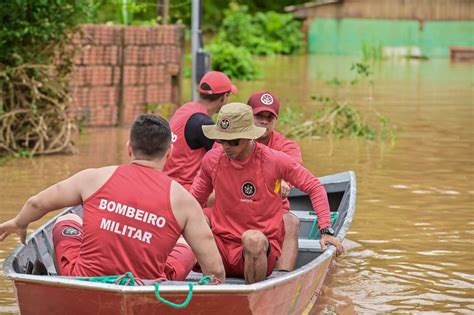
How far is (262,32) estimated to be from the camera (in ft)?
165

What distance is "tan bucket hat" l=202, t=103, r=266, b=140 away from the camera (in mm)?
7332

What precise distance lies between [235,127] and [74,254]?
1.32 meters

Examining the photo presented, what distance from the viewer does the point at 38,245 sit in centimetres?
781

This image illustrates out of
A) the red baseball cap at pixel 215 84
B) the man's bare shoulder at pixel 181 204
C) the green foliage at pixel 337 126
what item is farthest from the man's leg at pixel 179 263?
the green foliage at pixel 337 126

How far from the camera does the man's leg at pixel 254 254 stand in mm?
7402

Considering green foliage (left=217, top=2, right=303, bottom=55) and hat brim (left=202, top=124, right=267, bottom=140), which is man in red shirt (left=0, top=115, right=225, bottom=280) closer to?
hat brim (left=202, top=124, right=267, bottom=140)

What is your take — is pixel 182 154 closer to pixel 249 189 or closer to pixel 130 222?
pixel 249 189

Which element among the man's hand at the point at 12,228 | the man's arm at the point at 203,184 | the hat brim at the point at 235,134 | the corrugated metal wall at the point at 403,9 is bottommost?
the man's hand at the point at 12,228

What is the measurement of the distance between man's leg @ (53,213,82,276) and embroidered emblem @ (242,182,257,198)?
109cm

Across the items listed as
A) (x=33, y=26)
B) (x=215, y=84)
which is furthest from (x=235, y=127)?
(x=33, y=26)

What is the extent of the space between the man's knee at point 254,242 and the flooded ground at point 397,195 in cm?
125

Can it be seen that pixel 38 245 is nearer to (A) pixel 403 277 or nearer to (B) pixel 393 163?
(A) pixel 403 277

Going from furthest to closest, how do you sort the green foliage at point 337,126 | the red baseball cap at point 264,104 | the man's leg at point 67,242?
the green foliage at point 337,126, the red baseball cap at point 264,104, the man's leg at point 67,242

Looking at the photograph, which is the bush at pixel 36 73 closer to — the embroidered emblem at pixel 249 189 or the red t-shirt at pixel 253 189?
the red t-shirt at pixel 253 189
